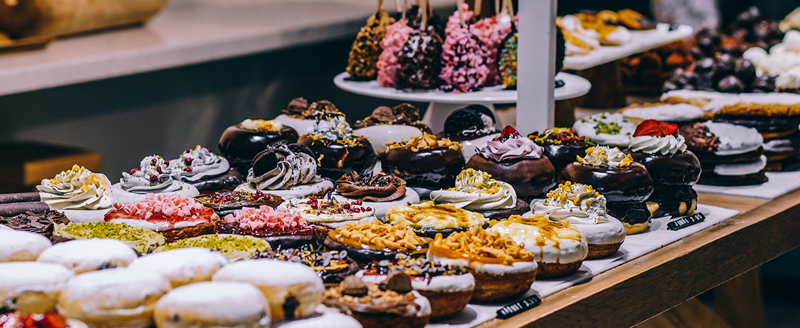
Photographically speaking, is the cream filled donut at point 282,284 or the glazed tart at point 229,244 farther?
the glazed tart at point 229,244

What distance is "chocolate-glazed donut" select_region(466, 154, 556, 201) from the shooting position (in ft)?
8.76

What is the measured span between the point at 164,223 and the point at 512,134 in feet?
3.73

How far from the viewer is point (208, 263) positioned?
1.65 metres

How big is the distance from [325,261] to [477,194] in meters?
0.70

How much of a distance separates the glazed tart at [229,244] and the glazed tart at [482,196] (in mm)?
651

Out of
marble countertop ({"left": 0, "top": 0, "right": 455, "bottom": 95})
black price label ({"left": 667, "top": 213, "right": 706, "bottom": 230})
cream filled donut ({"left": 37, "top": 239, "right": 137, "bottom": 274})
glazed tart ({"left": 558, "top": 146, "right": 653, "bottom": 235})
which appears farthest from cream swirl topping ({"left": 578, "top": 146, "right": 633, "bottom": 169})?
marble countertop ({"left": 0, "top": 0, "right": 455, "bottom": 95})

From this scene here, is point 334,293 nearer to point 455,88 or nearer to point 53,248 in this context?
point 53,248

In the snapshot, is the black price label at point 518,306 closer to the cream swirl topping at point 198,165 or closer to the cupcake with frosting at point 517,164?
the cupcake with frosting at point 517,164

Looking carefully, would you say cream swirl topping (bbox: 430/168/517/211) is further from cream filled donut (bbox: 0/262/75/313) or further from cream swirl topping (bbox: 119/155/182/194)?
cream filled donut (bbox: 0/262/75/313)

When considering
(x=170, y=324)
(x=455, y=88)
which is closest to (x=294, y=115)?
(x=455, y=88)

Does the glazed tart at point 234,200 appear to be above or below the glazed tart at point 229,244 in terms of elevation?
below

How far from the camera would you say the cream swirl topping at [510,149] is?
2.70 m

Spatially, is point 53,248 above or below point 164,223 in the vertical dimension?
above

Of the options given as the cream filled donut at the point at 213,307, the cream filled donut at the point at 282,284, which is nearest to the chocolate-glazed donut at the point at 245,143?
the cream filled donut at the point at 282,284
